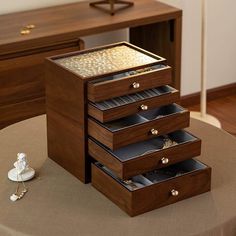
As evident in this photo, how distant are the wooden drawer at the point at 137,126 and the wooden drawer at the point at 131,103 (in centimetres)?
3

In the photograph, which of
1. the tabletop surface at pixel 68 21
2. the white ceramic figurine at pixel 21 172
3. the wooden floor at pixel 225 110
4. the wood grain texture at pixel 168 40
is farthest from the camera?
the wooden floor at pixel 225 110

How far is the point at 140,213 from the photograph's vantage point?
75.2 inches

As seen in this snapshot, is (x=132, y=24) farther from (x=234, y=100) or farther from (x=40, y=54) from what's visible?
(x=234, y=100)

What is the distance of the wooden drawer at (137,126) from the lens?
6.28 feet

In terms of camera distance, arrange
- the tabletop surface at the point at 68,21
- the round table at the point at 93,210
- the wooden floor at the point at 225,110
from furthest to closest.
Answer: the wooden floor at the point at 225,110 < the tabletop surface at the point at 68,21 < the round table at the point at 93,210

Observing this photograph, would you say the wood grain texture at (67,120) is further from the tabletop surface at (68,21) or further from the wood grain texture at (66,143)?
the tabletop surface at (68,21)

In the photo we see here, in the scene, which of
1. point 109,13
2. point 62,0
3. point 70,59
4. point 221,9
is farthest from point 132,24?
point 70,59

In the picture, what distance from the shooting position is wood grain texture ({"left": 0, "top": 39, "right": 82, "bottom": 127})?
10.4ft

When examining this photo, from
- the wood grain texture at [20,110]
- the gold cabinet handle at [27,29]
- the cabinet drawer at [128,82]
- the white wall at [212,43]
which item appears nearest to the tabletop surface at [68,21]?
the gold cabinet handle at [27,29]

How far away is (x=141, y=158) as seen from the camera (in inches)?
75.4

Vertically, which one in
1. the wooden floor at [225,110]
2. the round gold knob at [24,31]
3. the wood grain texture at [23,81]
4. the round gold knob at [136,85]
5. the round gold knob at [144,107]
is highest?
the round gold knob at [136,85]

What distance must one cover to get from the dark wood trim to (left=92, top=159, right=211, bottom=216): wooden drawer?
2286mm

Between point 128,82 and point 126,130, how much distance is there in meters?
0.14

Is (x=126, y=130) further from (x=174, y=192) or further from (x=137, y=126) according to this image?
(x=174, y=192)
